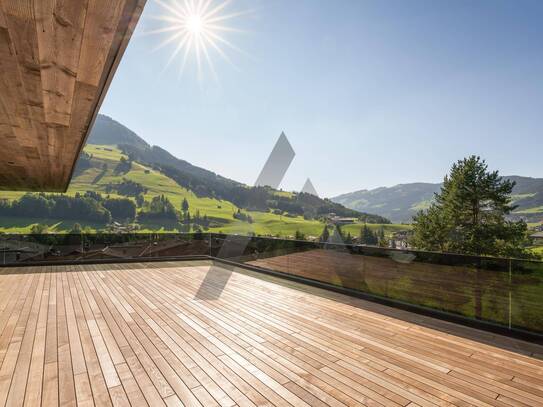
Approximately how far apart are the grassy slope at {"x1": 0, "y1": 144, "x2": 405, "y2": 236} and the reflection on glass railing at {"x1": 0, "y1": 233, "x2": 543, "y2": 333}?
65.6m

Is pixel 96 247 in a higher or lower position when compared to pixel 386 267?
lower

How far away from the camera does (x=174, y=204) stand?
94.7 meters

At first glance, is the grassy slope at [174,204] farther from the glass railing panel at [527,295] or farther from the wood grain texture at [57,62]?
the wood grain texture at [57,62]

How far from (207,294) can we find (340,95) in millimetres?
12689

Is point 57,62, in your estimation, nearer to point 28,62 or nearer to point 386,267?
point 28,62

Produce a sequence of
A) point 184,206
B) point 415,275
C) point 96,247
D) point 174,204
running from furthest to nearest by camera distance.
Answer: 1. point 174,204
2. point 184,206
3. point 96,247
4. point 415,275

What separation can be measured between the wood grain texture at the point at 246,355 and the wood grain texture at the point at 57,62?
2.50 m

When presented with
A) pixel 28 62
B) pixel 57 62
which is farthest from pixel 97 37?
pixel 28 62

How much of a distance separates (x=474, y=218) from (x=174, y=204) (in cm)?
8840

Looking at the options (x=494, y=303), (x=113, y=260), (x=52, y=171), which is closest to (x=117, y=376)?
(x=494, y=303)

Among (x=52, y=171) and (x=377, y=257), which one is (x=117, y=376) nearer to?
(x=377, y=257)

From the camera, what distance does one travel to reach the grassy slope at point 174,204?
70.2 metres

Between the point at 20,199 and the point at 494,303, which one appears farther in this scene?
the point at 20,199

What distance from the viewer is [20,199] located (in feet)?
231
